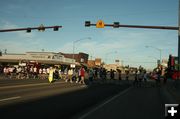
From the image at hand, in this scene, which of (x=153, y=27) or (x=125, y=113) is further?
(x=153, y=27)

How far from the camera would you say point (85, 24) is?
25297mm

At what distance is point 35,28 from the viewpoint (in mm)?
29016

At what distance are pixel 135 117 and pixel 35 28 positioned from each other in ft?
68.8

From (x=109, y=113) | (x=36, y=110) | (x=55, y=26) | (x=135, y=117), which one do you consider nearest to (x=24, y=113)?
(x=36, y=110)

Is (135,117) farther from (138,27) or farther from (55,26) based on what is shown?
(55,26)

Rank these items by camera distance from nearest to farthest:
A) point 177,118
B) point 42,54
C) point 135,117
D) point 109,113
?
point 177,118 < point 135,117 < point 109,113 < point 42,54

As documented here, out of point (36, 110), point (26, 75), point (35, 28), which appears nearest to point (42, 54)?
point (26, 75)

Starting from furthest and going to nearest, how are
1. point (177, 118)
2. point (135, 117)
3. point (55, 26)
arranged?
point (55, 26) → point (135, 117) → point (177, 118)

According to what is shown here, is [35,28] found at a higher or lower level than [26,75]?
higher

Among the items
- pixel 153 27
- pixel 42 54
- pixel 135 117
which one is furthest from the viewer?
pixel 42 54

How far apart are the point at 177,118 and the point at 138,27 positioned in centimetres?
2100

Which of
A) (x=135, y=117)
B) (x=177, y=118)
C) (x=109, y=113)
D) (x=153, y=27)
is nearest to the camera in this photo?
(x=177, y=118)

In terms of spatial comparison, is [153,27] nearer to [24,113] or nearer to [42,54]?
[24,113]

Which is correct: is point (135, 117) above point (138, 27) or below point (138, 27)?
below
